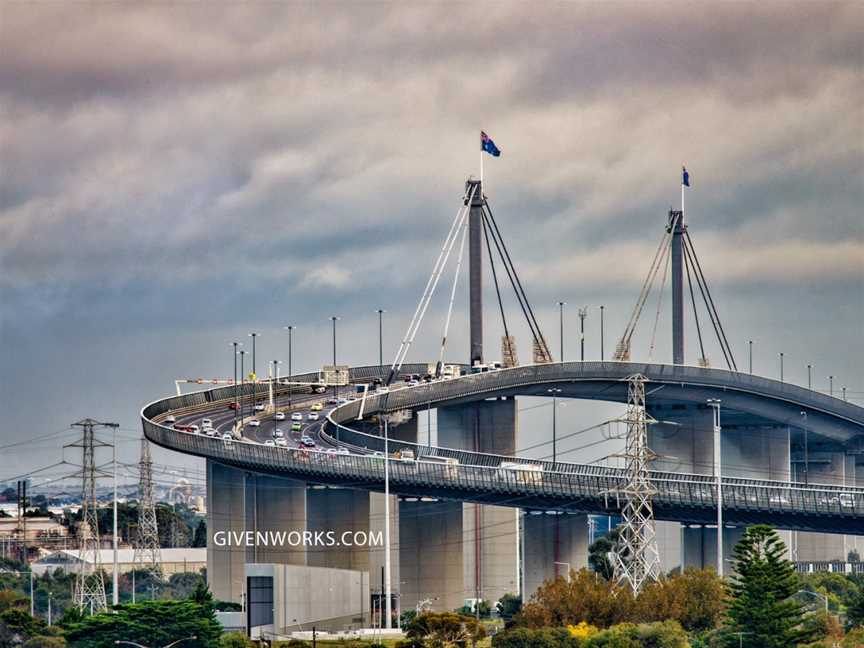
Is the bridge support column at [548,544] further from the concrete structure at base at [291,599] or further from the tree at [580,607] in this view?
the tree at [580,607]

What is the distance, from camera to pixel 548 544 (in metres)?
186

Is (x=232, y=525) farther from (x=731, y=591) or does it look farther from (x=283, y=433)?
(x=731, y=591)

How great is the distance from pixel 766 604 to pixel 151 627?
122ft

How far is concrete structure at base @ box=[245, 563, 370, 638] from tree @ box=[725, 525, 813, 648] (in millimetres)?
32085

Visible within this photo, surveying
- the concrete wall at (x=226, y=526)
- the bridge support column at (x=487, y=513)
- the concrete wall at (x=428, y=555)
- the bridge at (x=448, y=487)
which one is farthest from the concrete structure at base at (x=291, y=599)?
the bridge support column at (x=487, y=513)

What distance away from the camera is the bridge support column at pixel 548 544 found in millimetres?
185750

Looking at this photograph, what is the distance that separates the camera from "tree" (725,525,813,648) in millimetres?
106312

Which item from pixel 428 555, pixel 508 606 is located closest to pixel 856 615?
pixel 508 606

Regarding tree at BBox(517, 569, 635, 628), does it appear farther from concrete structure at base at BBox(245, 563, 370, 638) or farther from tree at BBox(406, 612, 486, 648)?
concrete structure at base at BBox(245, 563, 370, 638)

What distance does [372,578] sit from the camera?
579 feet

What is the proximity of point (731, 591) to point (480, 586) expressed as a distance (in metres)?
79.2

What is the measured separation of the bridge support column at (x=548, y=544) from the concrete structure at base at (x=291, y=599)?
48.0 metres

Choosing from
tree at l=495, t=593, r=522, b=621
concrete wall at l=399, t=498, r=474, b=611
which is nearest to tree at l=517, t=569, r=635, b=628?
tree at l=495, t=593, r=522, b=621

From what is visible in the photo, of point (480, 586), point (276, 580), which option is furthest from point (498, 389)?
point (276, 580)
